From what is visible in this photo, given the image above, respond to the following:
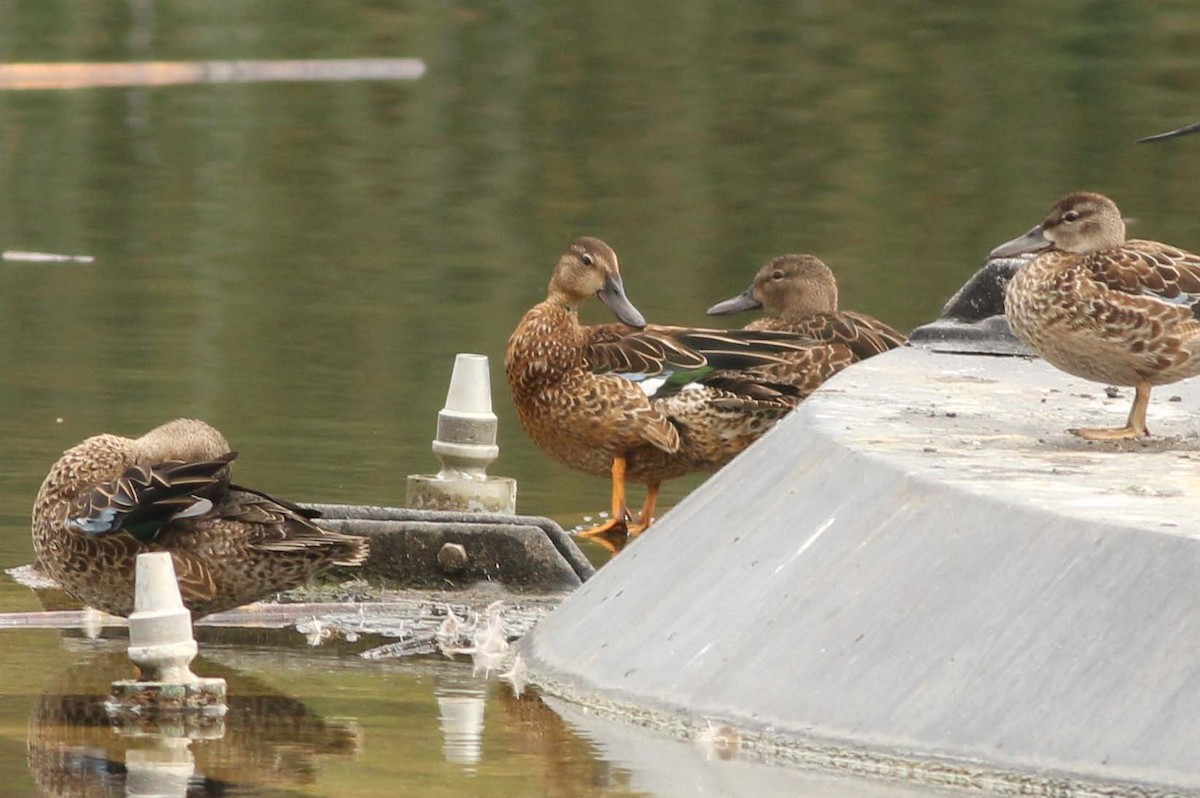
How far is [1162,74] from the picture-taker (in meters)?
31.7

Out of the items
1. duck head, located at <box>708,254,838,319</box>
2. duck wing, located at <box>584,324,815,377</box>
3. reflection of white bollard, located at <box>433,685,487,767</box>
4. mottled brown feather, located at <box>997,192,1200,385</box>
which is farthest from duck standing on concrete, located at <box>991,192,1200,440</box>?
duck head, located at <box>708,254,838,319</box>

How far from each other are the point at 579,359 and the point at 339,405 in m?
2.57

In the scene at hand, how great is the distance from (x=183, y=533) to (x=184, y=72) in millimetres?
23526

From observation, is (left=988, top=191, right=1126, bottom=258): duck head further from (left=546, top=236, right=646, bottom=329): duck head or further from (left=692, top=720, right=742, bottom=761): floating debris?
(left=546, top=236, right=646, bottom=329): duck head

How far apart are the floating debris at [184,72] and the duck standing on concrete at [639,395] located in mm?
19523

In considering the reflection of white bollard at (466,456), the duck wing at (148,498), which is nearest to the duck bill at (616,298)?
the reflection of white bollard at (466,456)

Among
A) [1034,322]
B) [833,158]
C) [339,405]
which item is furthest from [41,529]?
[833,158]

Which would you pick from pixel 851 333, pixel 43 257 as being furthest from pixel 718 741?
pixel 43 257

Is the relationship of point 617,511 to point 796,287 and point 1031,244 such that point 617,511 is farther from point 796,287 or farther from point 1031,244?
point 1031,244

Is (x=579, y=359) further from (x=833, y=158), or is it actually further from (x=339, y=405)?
(x=833, y=158)

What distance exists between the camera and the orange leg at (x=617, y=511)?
9.80 m

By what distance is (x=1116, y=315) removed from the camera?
761cm

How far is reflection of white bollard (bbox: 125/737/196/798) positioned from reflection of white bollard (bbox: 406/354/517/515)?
3.26m

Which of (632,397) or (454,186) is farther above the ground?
(632,397)
